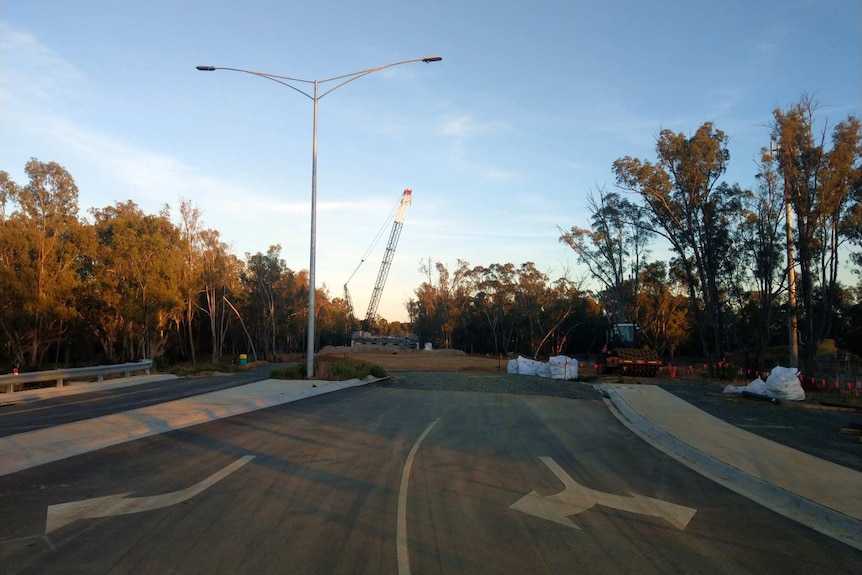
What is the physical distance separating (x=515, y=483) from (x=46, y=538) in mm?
5537

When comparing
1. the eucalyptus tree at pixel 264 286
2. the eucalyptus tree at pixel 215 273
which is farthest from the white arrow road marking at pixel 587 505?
the eucalyptus tree at pixel 264 286

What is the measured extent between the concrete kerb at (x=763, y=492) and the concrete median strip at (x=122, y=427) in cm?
998

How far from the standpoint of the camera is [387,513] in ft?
23.6

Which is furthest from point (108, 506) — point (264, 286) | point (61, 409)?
point (264, 286)

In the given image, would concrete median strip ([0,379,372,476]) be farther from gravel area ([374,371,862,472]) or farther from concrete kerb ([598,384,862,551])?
concrete kerb ([598,384,862,551])

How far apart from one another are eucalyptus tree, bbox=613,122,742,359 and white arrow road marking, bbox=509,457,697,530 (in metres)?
33.9

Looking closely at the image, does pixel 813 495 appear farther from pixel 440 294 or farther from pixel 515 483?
pixel 440 294

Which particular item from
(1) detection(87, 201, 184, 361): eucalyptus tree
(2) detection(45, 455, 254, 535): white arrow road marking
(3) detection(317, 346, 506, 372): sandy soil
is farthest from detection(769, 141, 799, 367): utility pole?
(1) detection(87, 201, 184, 361): eucalyptus tree

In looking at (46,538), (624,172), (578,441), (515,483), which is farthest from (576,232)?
(46,538)

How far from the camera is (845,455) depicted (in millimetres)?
10727

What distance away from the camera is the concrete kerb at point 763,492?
6.72 metres

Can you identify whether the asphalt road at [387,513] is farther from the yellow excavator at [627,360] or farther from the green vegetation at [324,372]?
the yellow excavator at [627,360]

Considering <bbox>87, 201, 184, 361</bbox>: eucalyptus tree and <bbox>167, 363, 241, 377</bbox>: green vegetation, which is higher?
<bbox>87, 201, 184, 361</bbox>: eucalyptus tree

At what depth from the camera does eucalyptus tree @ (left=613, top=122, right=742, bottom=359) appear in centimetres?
3903
